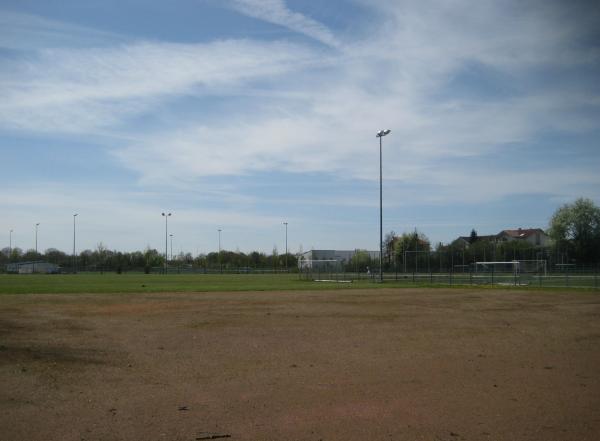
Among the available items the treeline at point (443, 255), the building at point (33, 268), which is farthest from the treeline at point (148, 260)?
the treeline at point (443, 255)

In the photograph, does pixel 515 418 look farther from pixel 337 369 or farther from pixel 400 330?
pixel 400 330

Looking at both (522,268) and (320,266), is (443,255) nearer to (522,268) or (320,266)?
(522,268)

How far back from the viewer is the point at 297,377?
10.4 m

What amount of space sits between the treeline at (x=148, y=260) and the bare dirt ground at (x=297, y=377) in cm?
8904

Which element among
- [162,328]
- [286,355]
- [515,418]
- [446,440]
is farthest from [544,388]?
[162,328]

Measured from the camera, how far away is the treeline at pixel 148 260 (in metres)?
116

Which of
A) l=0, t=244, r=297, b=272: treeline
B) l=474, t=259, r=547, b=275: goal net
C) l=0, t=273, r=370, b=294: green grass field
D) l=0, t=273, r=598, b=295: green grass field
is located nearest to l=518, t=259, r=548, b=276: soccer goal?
l=474, t=259, r=547, b=275: goal net

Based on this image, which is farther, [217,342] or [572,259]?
[572,259]

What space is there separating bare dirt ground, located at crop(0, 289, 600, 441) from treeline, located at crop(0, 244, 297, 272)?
292ft

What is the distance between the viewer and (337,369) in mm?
11078

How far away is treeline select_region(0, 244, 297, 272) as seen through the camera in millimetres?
116000

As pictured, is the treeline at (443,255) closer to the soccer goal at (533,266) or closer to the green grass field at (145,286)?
the soccer goal at (533,266)

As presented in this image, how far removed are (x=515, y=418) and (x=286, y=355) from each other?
218 inches

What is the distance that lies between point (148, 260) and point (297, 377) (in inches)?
4842
